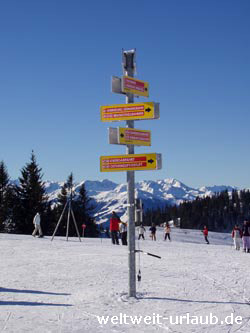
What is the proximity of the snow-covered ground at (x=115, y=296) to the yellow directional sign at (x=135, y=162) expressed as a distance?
3.05 m

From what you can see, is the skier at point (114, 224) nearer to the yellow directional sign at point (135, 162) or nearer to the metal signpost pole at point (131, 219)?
the metal signpost pole at point (131, 219)

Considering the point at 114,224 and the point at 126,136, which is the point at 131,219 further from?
the point at 114,224

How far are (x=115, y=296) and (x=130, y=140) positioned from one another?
3.74m

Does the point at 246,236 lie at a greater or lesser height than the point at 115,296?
greater

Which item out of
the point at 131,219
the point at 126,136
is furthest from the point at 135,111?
the point at 131,219

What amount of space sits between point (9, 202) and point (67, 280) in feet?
150

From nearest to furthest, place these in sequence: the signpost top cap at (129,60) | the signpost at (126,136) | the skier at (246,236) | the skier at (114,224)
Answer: the signpost at (126,136)
the signpost top cap at (129,60)
the skier at (114,224)
the skier at (246,236)

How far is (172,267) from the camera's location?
15336 mm

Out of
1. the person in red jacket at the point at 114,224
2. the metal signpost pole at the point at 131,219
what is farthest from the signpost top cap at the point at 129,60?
the person in red jacket at the point at 114,224

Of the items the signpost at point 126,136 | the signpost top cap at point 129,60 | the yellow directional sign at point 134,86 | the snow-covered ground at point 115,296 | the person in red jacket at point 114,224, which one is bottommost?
the snow-covered ground at point 115,296

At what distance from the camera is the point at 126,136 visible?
972cm

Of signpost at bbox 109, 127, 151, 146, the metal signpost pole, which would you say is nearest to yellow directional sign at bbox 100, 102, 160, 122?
the metal signpost pole

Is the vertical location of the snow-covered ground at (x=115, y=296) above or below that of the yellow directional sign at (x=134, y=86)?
below

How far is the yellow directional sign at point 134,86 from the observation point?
975 centimetres
